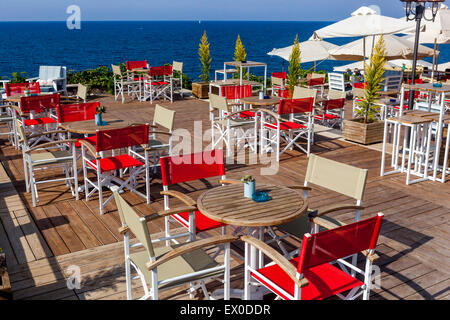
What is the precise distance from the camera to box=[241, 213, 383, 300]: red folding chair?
258 centimetres

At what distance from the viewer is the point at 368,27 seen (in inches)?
387

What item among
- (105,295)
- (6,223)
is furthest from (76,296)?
(6,223)

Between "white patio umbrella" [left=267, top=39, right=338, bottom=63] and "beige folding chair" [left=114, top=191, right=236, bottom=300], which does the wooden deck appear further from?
"white patio umbrella" [left=267, top=39, right=338, bottom=63]

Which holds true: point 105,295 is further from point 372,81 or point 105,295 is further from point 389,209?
point 372,81

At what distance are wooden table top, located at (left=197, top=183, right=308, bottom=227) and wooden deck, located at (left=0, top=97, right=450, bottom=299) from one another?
0.73 meters

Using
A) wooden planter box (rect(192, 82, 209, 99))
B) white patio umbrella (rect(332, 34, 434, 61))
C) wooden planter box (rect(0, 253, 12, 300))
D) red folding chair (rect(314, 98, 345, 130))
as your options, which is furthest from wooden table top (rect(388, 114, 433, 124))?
wooden planter box (rect(192, 82, 209, 99))

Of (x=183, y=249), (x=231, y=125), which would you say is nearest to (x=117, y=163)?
(x=231, y=125)

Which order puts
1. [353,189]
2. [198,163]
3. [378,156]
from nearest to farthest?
[353,189] → [198,163] → [378,156]

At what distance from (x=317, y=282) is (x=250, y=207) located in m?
0.74

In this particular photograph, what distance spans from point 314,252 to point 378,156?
5.27 m

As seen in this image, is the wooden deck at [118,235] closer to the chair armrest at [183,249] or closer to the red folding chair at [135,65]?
the chair armrest at [183,249]

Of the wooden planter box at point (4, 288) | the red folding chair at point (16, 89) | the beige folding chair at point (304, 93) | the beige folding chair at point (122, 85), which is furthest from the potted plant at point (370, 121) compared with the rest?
the beige folding chair at point (122, 85)
